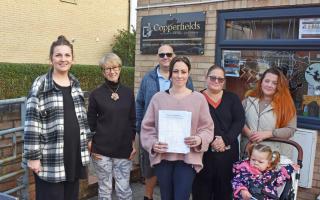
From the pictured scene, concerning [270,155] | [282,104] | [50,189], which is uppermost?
[282,104]

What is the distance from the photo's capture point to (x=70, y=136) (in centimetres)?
300

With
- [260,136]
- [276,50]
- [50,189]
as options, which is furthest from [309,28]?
[50,189]

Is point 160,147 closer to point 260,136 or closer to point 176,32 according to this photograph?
point 260,136

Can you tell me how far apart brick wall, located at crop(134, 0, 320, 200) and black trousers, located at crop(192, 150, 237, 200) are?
1.41 meters

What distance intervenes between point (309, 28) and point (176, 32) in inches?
71.3

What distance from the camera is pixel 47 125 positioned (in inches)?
114

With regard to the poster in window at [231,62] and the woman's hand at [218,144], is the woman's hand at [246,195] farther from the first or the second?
the poster in window at [231,62]

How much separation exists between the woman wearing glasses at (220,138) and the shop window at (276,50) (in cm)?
134

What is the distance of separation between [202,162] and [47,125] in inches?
56.8

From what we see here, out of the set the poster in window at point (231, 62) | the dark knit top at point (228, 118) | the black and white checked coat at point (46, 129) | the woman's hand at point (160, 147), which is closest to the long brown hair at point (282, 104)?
the dark knit top at point (228, 118)

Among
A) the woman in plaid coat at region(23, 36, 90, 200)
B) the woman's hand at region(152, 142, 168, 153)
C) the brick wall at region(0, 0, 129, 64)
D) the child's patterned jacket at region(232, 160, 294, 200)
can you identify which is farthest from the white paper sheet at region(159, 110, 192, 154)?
the brick wall at region(0, 0, 129, 64)

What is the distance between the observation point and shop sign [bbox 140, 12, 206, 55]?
491 centimetres

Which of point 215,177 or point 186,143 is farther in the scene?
point 215,177

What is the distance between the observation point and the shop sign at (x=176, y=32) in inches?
193
